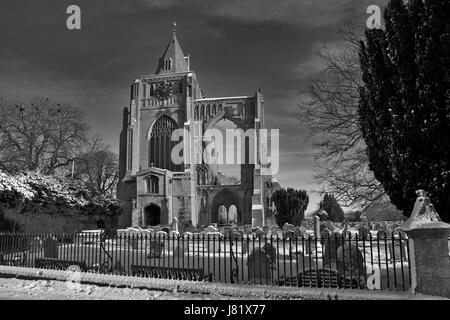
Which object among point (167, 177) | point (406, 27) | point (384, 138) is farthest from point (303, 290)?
point (167, 177)

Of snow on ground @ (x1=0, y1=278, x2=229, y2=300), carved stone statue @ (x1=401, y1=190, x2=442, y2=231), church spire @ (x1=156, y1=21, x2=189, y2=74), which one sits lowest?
snow on ground @ (x1=0, y1=278, x2=229, y2=300)

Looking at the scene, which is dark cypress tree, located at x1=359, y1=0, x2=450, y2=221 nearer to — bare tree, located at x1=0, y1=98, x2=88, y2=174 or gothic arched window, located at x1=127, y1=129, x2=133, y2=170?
bare tree, located at x1=0, y1=98, x2=88, y2=174

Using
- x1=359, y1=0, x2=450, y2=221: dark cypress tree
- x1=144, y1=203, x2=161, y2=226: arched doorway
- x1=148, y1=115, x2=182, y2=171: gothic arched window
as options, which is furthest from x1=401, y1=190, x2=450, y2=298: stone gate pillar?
x1=148, y1=115, x2=182, y2=171: gothic arched window

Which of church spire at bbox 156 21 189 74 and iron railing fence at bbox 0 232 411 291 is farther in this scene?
church spire at bbox 156 21 189 74

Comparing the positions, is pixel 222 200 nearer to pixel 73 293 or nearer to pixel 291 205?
pixel 291 205

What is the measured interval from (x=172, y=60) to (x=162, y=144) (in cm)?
1367

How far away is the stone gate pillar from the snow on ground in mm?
3586

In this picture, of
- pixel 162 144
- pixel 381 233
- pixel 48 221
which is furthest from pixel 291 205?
pixel 162 144

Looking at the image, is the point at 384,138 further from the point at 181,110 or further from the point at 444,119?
the point at 181,110

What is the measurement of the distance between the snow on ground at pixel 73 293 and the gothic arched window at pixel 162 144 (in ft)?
120

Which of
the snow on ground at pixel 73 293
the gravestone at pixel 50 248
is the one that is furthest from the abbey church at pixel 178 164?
the snow on ground at pixel 73 293

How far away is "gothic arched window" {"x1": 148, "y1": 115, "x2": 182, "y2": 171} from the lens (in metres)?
45.9

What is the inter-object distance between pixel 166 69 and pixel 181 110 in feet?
29.7
